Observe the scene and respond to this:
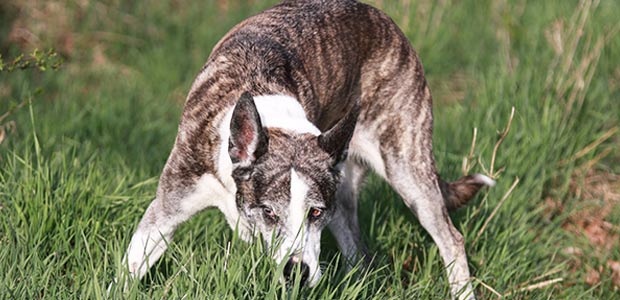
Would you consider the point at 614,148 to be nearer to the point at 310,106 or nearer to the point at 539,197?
the point at 539,197

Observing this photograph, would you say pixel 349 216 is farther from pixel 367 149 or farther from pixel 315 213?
pixel 315 213

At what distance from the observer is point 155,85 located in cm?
799

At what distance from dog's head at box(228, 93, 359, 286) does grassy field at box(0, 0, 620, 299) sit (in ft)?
0.46

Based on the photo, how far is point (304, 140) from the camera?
416cm

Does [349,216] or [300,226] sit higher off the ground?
[300,226]

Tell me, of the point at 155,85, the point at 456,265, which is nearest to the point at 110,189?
the point at 456,265

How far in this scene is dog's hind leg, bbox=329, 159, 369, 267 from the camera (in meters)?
5.25

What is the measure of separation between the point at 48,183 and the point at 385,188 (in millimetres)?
2217

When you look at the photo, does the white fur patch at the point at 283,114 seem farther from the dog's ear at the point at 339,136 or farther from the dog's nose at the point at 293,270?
the dog's nose at the point at 293,270

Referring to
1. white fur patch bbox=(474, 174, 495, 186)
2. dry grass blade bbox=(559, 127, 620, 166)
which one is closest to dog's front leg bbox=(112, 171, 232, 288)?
white fur patch bbox=(474, 174, 495, 186)

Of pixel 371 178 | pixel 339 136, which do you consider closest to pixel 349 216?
pixel 371 178

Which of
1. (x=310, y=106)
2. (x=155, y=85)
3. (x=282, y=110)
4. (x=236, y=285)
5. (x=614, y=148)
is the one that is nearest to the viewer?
(x=236, y=285)

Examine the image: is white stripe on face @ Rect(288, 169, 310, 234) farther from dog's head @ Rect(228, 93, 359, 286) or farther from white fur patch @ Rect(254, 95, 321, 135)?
white fur patch @ Rect(254, 95, 321, 135)

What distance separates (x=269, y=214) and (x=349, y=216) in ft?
4.81
